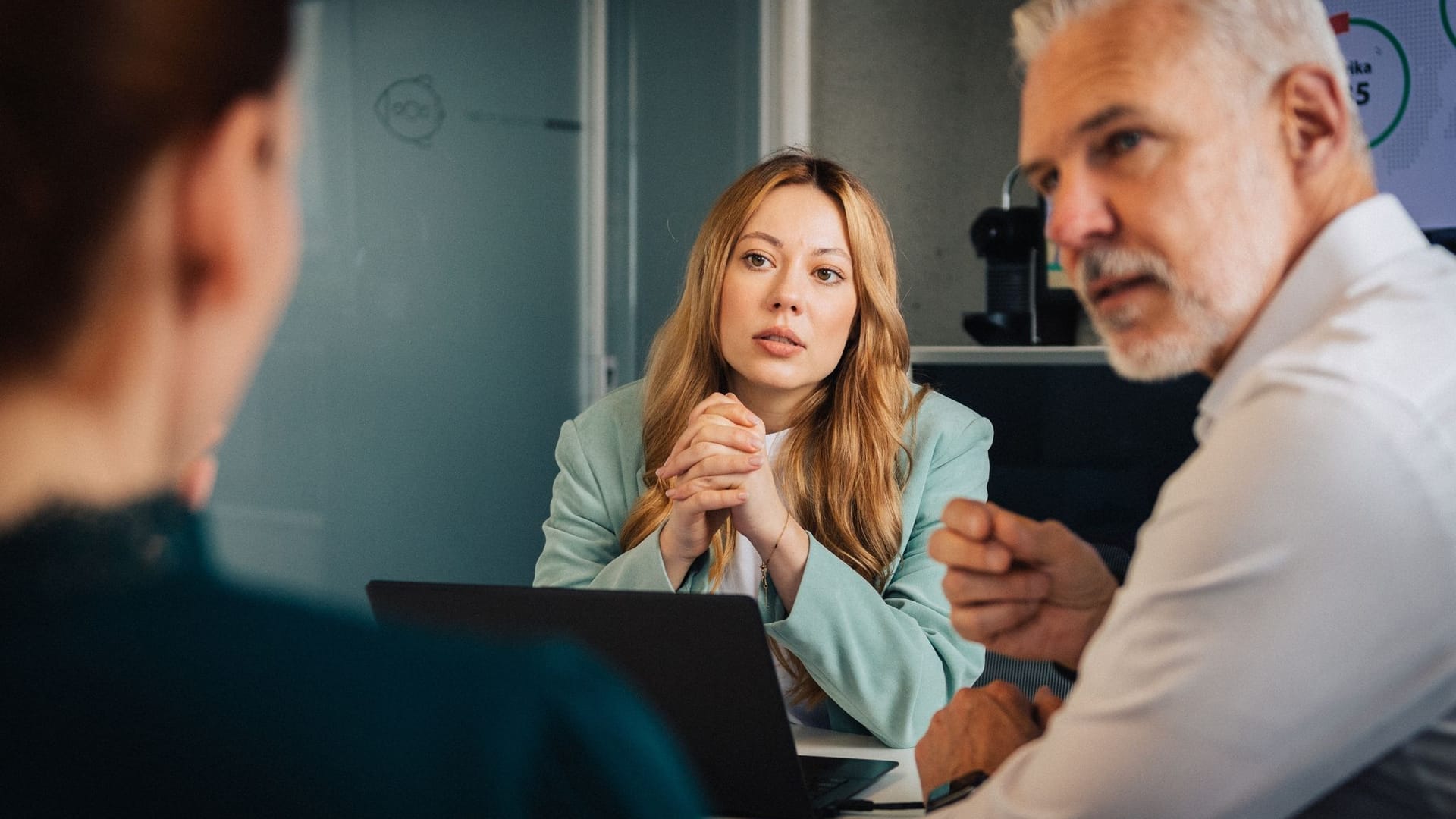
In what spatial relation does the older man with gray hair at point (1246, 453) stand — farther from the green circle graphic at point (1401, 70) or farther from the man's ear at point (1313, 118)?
the green circle graphic at point (1401, 70)

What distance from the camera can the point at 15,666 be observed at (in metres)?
0.35

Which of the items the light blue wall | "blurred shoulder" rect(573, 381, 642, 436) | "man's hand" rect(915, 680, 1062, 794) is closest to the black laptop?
"man's hand" rect(915, 680, 1062, 794)

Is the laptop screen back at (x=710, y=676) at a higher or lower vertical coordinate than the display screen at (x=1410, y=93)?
lower

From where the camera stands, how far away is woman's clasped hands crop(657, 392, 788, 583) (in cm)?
166

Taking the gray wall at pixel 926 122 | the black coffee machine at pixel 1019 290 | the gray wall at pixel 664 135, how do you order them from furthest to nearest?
1. the gray wall at pixel 664 135
2. the gray wall at pixel 926 122
3. the black coffee machine at pixel 1019 290

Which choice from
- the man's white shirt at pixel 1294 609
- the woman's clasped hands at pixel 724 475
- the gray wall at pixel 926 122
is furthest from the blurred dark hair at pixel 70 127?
the gray wall at pixel 926 122

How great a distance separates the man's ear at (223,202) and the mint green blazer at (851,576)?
834 millimetres

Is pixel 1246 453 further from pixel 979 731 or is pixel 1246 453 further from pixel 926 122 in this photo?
pixel 926 122

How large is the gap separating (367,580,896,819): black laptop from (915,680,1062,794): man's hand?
0.11 metres

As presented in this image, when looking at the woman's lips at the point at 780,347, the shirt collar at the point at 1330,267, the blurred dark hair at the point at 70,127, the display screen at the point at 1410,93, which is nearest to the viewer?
the blurred dark hair at the point at 70,127

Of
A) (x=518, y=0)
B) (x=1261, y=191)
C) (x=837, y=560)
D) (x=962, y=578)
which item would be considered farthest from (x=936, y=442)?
(x=518, y=0)

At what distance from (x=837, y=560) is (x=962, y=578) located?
1.73 feet

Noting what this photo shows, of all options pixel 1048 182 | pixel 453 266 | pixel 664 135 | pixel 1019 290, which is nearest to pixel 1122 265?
pixel 1048 182

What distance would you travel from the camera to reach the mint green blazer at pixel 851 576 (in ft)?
5.27
